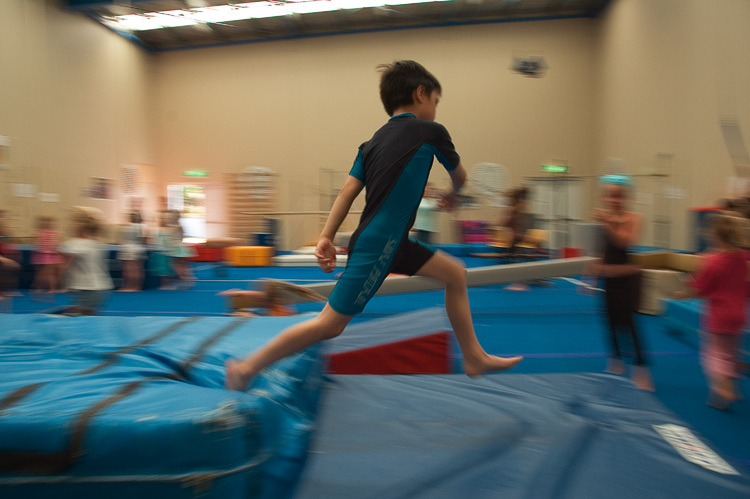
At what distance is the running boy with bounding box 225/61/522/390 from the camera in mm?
1535

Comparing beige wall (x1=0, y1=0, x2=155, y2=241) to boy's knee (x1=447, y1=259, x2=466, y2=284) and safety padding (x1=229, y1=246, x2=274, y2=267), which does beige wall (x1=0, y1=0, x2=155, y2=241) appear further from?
boy's knee (x1=447, y1=259, x2=466, y2=284)

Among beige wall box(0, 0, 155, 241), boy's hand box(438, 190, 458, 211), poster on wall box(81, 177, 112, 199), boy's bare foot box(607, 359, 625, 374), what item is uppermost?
beige wall box(0, 0, 155, 241)

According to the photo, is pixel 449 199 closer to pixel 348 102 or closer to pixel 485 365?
pixel 485 365

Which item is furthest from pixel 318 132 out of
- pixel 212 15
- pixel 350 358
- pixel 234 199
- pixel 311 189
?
pixel 350 358

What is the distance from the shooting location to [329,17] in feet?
41.5

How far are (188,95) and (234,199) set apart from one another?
3.65 m

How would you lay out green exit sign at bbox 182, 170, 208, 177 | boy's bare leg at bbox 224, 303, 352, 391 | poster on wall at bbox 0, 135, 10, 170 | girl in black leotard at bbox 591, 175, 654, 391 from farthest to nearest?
1. green exit sign at bbox 182, 170, 208, 177
2. poster on wall at bbox 0, 135, 10, 170
3. girl in black leotard at bbox 591, 175, 654, 391
4. boy's bare leg at bbox 224, 303, 352, 391

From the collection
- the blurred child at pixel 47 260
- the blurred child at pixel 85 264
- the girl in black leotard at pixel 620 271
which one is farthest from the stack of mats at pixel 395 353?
the blurred child at pixel 47 260

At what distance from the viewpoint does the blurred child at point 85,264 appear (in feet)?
12.4

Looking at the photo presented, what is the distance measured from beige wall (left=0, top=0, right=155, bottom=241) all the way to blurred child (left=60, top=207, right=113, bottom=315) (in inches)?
280

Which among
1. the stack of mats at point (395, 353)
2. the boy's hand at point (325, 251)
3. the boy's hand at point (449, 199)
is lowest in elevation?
the stack of mats at point (395, 353)

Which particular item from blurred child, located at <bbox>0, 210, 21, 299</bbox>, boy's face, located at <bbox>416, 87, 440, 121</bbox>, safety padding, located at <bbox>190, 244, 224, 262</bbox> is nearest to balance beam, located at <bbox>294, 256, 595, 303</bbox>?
boy's face, located at <bbox>416, 87, 440, 121</bbox>

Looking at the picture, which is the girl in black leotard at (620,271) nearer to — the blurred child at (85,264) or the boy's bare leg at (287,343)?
the boy's bare leg at (287,343)

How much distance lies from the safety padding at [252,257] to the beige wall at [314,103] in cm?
300
